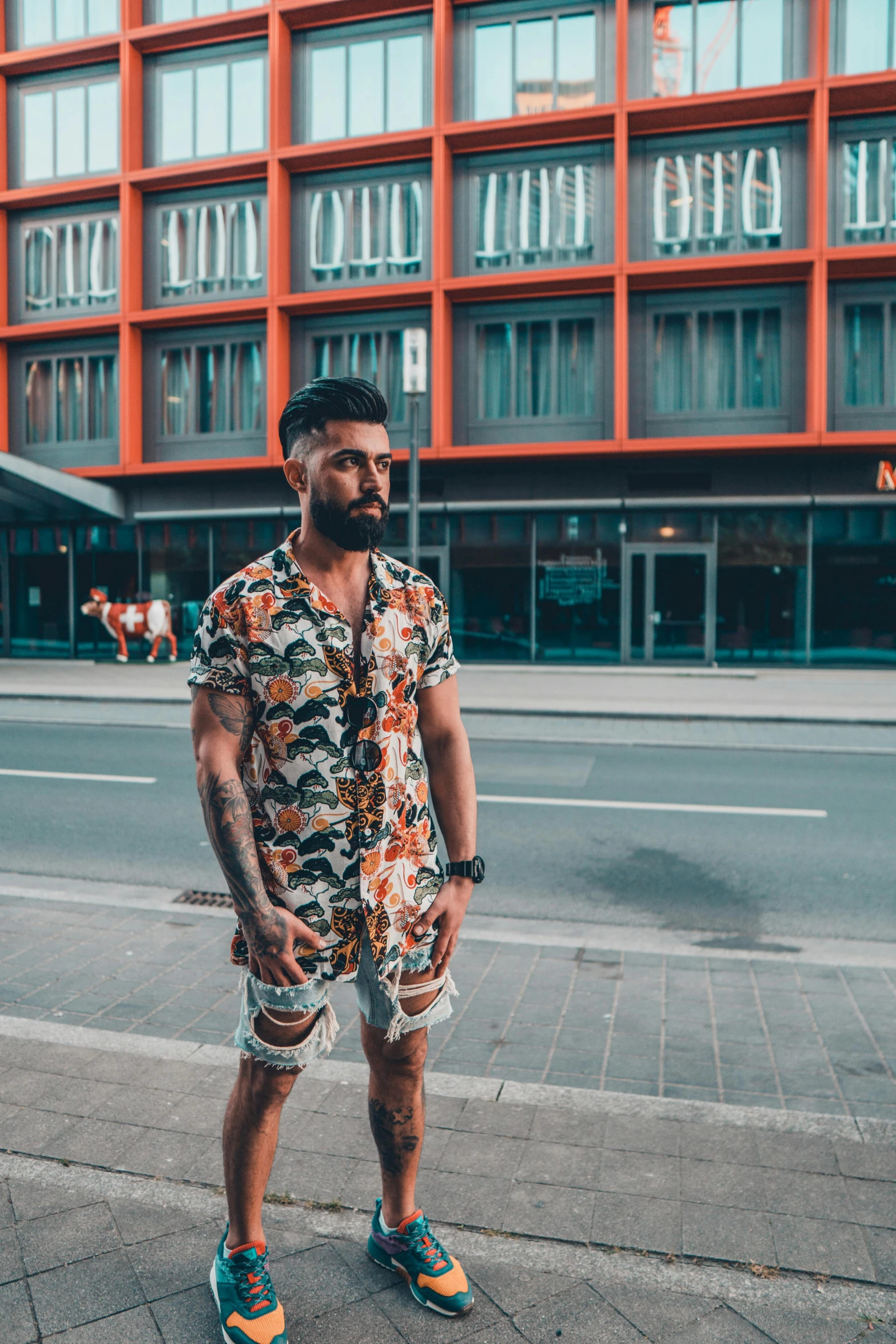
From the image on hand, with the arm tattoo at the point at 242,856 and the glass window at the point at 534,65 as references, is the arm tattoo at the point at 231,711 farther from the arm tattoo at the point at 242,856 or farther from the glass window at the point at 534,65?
the glass window at the point at 534,65

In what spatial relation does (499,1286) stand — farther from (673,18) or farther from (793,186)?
(673,18)

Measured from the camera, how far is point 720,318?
20.9 metres

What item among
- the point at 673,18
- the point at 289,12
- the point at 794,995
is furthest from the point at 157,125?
the point at 794,995

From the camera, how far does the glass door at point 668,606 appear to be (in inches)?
840

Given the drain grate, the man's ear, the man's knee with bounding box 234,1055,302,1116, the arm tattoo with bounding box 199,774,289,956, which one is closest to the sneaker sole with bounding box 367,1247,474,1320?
the man's knee with bounding box 234,1055,302,1116

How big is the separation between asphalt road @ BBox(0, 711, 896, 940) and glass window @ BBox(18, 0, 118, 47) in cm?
2010

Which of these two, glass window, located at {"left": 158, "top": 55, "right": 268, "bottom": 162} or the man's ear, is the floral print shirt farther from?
glass window, located at {"left": 158, "top": 55, "right": 268, "bottom": 162}

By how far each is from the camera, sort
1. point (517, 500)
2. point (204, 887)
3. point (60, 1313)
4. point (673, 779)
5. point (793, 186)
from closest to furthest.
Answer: point (60, 1313)
point (204, 887)
point (673, 779)
point (793, 186)
point (517, 500)

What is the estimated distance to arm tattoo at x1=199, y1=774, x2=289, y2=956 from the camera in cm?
225

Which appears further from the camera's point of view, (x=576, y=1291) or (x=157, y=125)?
(x=157, y=125)

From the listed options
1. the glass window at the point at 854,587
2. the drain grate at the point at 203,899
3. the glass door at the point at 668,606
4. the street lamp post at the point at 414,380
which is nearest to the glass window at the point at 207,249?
the street lamp post at the point at 414,380

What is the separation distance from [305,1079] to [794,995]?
218 centimetres

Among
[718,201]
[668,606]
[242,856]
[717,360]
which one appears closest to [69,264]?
[718,201]

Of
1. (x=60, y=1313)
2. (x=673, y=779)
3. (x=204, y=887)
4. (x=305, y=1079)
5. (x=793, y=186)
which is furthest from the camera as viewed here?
(x=793, y=186)
